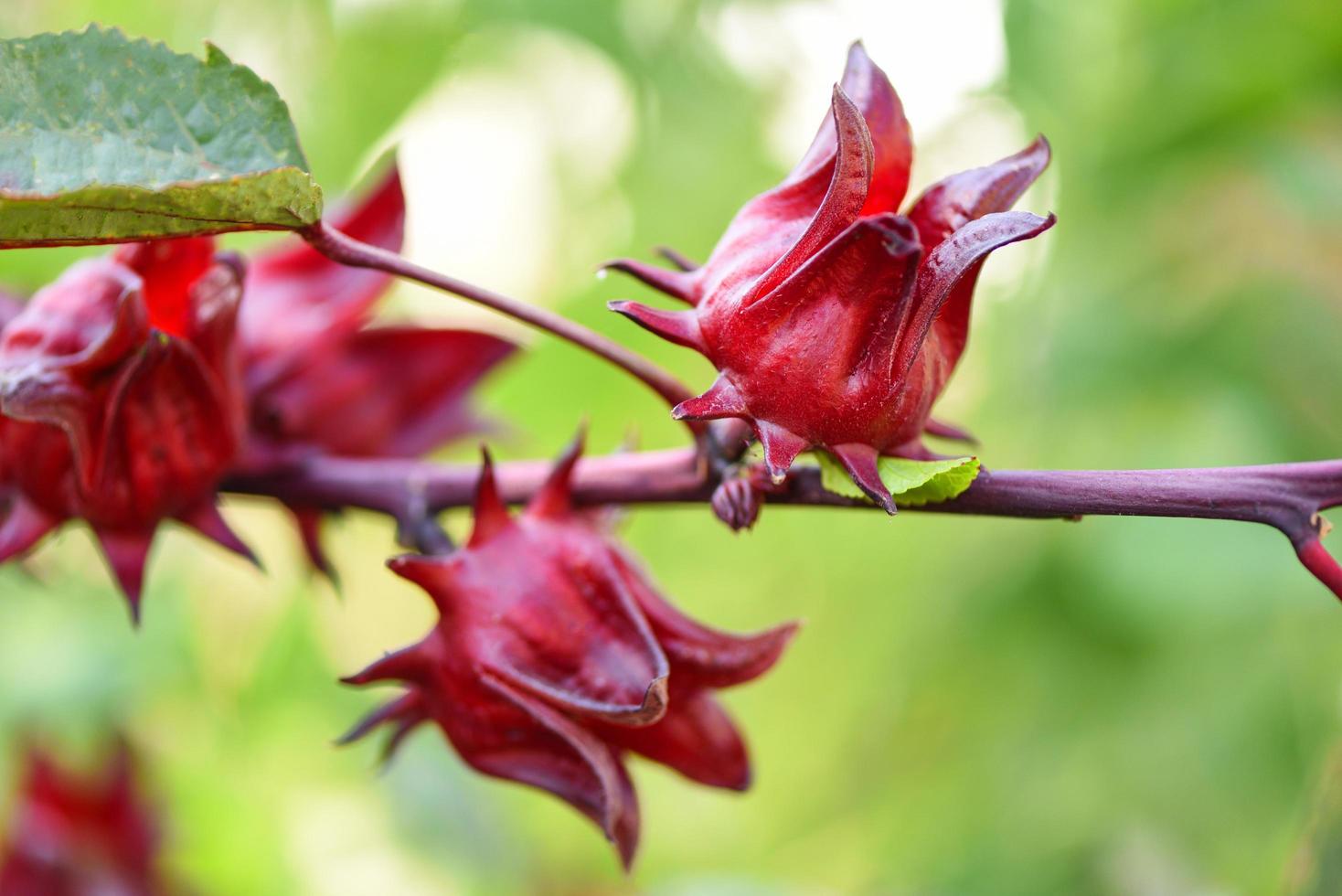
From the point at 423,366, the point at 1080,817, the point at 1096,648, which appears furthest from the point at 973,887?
the point at 423,366

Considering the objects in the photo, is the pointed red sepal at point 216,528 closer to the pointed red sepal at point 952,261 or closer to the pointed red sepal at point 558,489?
the pointed red sepal at point 558,489

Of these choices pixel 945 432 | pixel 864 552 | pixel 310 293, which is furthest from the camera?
pixel 864 552

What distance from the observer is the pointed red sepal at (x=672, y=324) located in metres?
0.56

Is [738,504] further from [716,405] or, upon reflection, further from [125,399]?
[125,399]

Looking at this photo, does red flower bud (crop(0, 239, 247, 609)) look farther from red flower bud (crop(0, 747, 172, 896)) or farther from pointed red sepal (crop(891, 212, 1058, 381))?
red flower bud (crop(0, 747, 172, 896))

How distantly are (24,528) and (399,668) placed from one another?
0.79 feet

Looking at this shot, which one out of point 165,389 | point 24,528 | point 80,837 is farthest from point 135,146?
point 80,837

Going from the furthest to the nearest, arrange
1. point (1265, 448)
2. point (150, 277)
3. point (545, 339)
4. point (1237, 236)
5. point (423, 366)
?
point (545, 339) < point (1237, 236) < point (1265, 448) < point (423, 366) < point (150, 277)

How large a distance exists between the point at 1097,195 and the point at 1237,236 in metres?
0.17

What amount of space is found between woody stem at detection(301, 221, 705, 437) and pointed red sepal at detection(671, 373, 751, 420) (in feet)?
0.18

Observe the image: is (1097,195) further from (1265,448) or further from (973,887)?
(973,887)

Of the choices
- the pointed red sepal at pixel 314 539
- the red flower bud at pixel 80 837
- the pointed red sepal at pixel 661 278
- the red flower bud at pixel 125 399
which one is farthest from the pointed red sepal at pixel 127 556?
the red flower bud at pixel 80 837

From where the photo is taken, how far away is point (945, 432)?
2.11 ft

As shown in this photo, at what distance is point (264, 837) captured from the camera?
4.62ft
